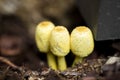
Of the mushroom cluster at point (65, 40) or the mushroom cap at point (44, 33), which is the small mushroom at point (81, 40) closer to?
the mushroom cluster at point (65, 40)

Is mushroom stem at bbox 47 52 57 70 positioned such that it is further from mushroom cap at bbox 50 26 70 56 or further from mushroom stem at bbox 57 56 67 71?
mushroom cap at bbox 50 26 70 56

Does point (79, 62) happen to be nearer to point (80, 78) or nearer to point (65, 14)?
point (80, 78)

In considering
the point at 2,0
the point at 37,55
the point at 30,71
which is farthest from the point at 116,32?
the point at 2,0

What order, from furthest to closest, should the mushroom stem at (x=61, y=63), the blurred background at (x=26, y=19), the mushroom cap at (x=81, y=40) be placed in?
the blurred background at (x=26, y=19), the mushroom stem at (x=61, y=63), the mushroom cap at (x=81, y=40)

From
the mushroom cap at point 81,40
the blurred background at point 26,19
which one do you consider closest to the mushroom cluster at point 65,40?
the mushroom cap at point 81,40

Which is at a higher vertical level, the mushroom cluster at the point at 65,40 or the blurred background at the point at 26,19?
the blurred background at the point at 26,19

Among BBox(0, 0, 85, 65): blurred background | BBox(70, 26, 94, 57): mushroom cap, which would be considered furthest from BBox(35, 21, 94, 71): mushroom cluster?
BBox(0, 0, 85, 65): blurred background
